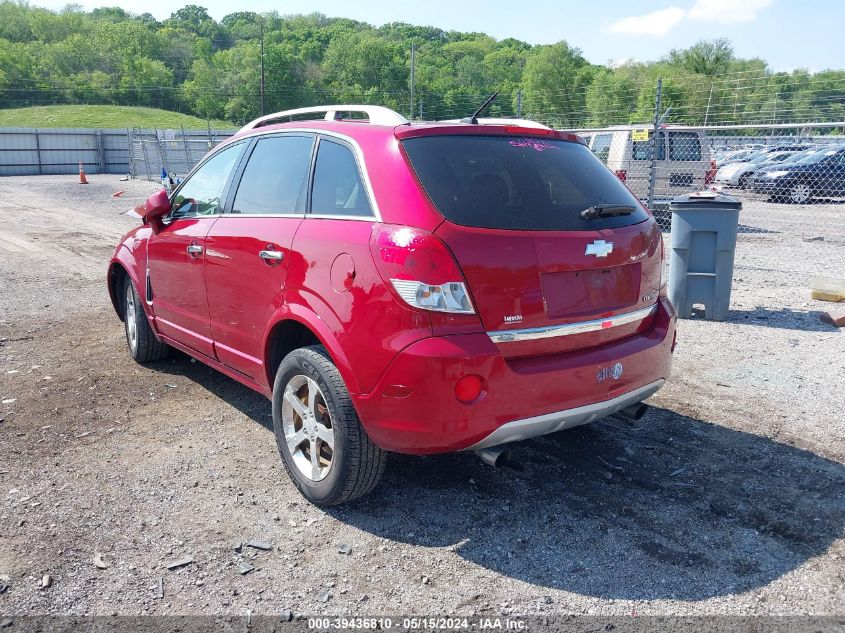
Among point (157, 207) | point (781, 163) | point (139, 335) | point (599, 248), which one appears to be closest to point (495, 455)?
point (599, 248)

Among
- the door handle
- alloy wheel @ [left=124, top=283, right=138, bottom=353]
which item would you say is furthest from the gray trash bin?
alloy wheel @ [left=124, top=283, right=138, bottom=353]

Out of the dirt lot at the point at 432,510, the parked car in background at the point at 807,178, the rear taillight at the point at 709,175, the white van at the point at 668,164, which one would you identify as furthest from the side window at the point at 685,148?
the dirt lot at the point at 432,510

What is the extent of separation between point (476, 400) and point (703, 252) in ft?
15.9

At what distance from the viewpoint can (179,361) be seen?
5.87 meters

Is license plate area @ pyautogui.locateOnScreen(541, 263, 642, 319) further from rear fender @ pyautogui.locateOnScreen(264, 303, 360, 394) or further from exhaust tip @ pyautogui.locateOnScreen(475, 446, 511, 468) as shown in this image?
rear fender @ pyautogui.locateOnScreen(264, 303, 360, 394)

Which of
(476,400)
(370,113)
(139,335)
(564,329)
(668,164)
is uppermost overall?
(370,113)

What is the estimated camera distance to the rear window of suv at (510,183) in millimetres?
3127

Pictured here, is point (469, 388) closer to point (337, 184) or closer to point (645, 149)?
point (337, 184)

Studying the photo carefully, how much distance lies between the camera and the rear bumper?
2900 mm

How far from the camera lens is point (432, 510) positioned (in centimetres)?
349

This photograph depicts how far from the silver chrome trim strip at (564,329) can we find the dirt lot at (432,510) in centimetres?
73

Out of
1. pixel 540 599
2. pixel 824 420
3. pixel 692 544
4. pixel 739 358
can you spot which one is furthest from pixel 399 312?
pixel 739 358

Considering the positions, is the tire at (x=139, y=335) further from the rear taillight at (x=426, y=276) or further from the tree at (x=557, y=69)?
the tree at (x=557, y=69)

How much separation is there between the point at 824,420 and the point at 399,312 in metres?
3.21
